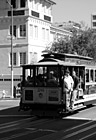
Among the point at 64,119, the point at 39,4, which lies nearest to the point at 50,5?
the point at 39,4

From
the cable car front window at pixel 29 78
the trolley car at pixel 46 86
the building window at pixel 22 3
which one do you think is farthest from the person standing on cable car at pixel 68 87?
the building window at pixel 22 3

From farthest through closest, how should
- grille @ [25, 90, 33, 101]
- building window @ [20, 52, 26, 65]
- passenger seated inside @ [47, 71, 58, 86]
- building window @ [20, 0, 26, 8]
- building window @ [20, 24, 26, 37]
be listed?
building window @ [20, 52, 26, 65] → building window @ [20, 0, 26, 8] → building window @ [20, 24, 26, 37] → grille @ [25, 90, 33, 101] → passenger seated inside @ [47, 71, 58, 86]

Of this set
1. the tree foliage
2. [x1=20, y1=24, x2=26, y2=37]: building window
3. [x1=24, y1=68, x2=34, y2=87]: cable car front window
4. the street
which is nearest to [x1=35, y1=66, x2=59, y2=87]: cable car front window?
[x1=24, y1=68, x2=34, y2=87]: cable car front window

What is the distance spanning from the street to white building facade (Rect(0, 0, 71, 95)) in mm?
26403

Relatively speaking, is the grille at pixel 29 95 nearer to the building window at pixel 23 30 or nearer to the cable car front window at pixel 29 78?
the cable car front window at pixel 29 78

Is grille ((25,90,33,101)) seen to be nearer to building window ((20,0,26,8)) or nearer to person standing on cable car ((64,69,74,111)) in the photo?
person standing on cable car ((64,69,74,111))

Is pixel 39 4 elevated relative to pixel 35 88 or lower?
elevated

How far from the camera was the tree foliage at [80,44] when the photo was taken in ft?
138

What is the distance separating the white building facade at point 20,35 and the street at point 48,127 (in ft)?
86.6

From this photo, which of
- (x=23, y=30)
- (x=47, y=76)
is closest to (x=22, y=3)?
(x=23, y=30)

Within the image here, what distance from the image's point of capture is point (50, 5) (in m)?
47.8

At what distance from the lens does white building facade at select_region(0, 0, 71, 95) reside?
141 feet

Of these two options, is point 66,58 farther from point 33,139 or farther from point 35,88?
point 33,139

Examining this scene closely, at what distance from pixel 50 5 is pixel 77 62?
30.9 meters
